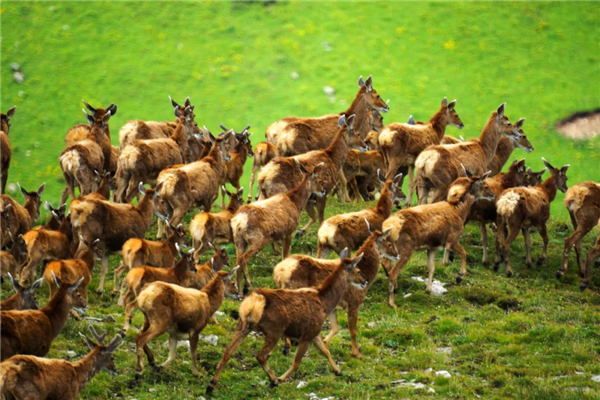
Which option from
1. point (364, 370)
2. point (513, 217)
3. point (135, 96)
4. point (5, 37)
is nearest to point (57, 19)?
point (5, 37)

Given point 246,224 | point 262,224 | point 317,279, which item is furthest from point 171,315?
point 262,224

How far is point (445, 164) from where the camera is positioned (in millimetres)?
22984

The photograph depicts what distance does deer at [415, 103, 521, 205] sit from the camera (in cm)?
2292

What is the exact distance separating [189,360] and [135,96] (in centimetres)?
2241

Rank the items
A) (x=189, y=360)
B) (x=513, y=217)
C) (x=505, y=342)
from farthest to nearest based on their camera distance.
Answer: (x=513, y=217), (x=505, y=342), (x=189, y=360)

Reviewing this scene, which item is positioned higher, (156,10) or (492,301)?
(156,10)

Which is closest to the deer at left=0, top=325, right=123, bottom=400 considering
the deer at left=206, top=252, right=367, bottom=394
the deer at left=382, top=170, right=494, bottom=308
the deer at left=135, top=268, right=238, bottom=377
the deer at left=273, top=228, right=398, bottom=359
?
the deer at left=135, top=268, right=238, bottom=377

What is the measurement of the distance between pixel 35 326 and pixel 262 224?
6.15 m

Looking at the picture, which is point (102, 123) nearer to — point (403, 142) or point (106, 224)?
point (106, 224)

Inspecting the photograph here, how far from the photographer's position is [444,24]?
1572 inches

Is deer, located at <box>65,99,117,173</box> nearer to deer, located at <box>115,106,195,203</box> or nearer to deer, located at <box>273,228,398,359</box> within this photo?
deer, located at <box>115,106,195,203</box>

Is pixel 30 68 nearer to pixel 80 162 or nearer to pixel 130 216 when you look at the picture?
pixel 80 162

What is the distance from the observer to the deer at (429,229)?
19.0 m

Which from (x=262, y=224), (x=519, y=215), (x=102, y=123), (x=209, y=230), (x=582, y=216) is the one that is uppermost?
(x=102, y=123)
